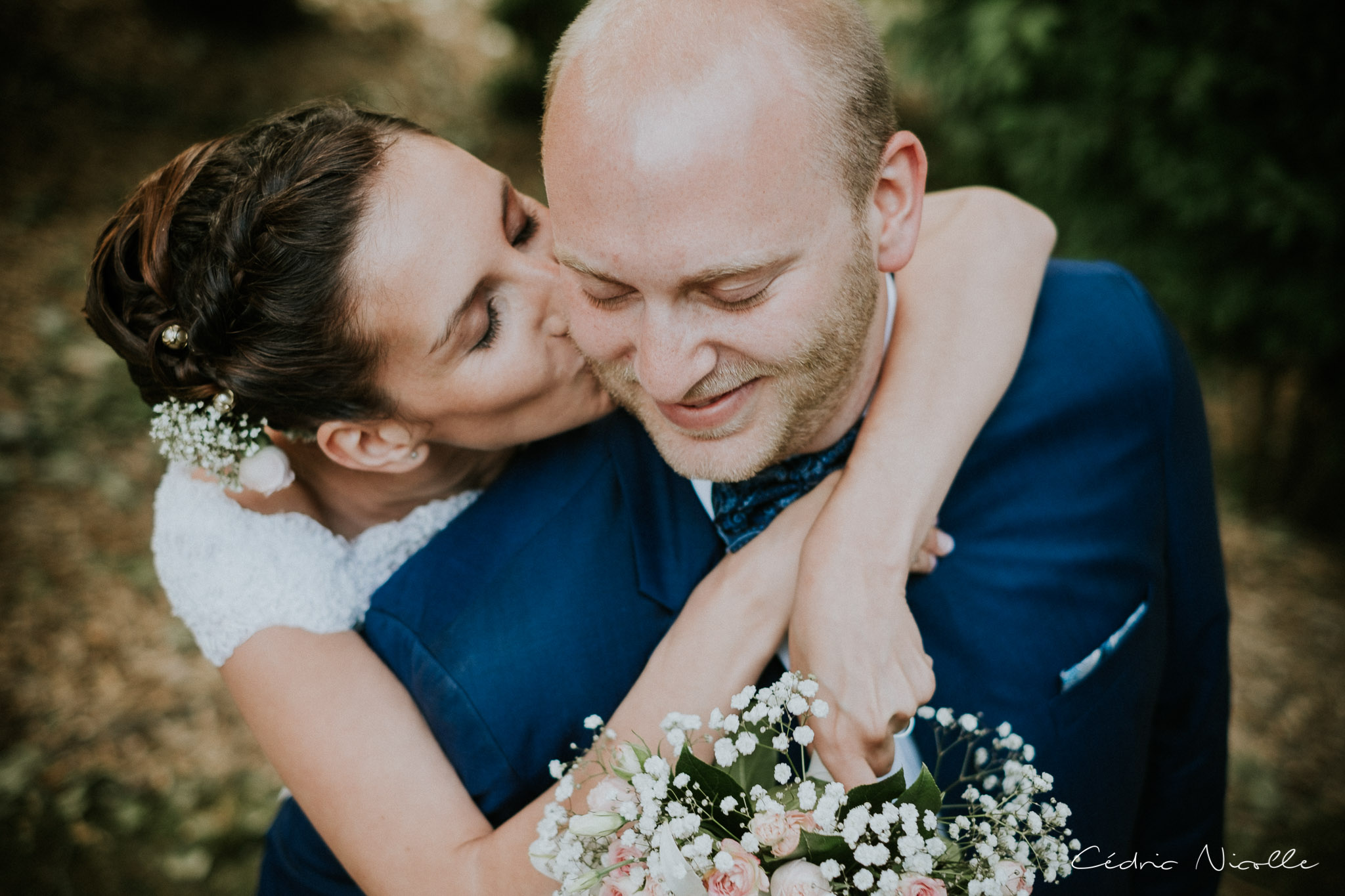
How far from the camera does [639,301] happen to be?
1.77m

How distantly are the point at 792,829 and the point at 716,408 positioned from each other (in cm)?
86

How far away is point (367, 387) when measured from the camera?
223 centimetres

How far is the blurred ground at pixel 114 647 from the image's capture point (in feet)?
13.2

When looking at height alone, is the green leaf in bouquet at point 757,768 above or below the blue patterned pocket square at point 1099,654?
above

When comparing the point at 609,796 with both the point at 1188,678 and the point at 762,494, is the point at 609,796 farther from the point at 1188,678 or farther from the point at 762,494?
the point at 1188,678

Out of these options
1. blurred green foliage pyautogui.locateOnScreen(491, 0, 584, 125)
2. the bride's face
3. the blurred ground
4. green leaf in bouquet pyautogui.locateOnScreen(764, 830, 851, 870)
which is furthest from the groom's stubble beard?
blurred green foliage pyautogui.locateOnScreen(491, 0, 584, 125)

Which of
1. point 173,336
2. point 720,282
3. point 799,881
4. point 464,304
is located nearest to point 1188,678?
point 799,881

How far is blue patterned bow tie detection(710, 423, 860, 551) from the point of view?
2.10m

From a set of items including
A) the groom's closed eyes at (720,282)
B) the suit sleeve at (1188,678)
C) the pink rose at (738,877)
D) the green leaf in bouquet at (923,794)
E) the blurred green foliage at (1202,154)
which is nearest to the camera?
the pink rose at (738,877)

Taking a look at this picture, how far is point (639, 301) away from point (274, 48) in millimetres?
10401

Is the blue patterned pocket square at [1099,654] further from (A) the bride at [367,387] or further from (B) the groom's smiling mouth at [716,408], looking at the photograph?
(B) the groom's smiling mouth at [716,408]

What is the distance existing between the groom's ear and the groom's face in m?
0.09

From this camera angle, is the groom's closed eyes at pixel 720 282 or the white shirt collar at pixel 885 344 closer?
the groom's closed eyes at pixel 720 282

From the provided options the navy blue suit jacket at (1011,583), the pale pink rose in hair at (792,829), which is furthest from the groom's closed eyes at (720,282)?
the pale pink rose in hair at (792,829)
